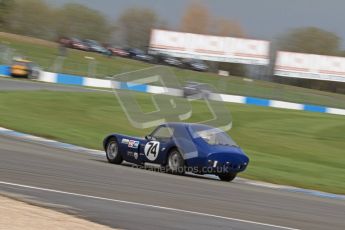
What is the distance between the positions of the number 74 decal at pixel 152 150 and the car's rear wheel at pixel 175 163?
1.06 ft

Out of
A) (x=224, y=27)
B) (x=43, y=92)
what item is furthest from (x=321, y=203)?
(x=224, y=27)

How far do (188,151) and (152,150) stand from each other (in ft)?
2.87

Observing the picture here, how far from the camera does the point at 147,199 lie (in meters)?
8.59

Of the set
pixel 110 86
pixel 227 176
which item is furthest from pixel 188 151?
pixel 110 86

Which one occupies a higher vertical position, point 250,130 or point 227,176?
point 227,176

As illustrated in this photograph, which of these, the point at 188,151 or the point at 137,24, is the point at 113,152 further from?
the point at 137,24

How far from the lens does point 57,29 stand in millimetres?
89438

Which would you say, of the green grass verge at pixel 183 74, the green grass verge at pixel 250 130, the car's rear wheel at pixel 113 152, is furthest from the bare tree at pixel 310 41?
the car's rear wheel at pixel 113 152

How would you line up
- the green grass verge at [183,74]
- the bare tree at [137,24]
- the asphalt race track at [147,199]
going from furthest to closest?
the bare tree at [137,24], the green grass verge at [183,74], the asphalt race track at [147,199]

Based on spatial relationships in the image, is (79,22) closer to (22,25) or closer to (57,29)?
(57,29)

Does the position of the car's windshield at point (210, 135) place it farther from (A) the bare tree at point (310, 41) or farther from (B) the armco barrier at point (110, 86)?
(A) the bare tree at point (310, 41)

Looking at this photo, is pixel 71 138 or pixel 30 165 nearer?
pixel 30 165

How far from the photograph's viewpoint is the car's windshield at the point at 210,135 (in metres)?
13.3

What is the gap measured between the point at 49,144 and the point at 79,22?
251ft
